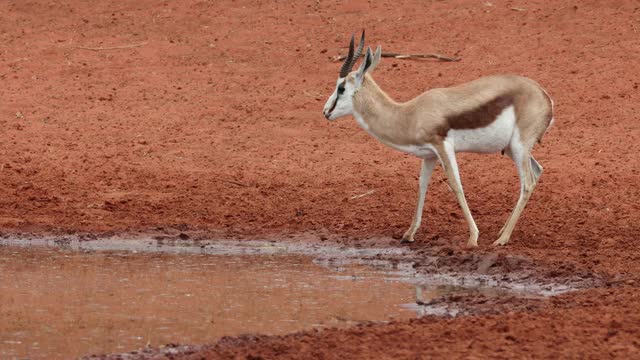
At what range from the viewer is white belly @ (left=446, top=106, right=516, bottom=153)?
1226 cm

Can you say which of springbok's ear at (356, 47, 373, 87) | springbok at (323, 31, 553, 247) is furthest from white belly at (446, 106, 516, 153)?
springbok's ear at (356, 47, 373, 87)

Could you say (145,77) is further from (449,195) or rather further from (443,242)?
(443,242)

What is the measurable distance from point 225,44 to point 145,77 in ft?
5.15

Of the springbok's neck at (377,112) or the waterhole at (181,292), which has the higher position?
the springbok's neck at (377,112)

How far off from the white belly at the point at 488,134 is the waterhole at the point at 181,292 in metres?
1.21

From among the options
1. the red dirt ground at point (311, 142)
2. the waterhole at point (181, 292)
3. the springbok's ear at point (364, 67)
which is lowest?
the waterhole at point (181, 292)

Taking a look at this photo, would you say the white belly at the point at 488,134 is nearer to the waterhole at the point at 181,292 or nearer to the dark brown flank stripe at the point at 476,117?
the dark brown flank stripe at the point at 476,117

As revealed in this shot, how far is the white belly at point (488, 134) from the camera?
12258 millimetres

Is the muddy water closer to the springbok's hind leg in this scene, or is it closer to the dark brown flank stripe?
the springbok's hind leg

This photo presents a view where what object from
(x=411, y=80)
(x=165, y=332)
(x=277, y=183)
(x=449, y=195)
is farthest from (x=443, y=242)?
(x=411, y=80)

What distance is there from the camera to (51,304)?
10.2 meters

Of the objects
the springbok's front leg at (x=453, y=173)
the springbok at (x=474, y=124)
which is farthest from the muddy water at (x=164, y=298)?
the springbok at (x=474, y=124)

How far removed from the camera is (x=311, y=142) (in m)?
15.9

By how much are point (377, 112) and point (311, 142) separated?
10.8ft
